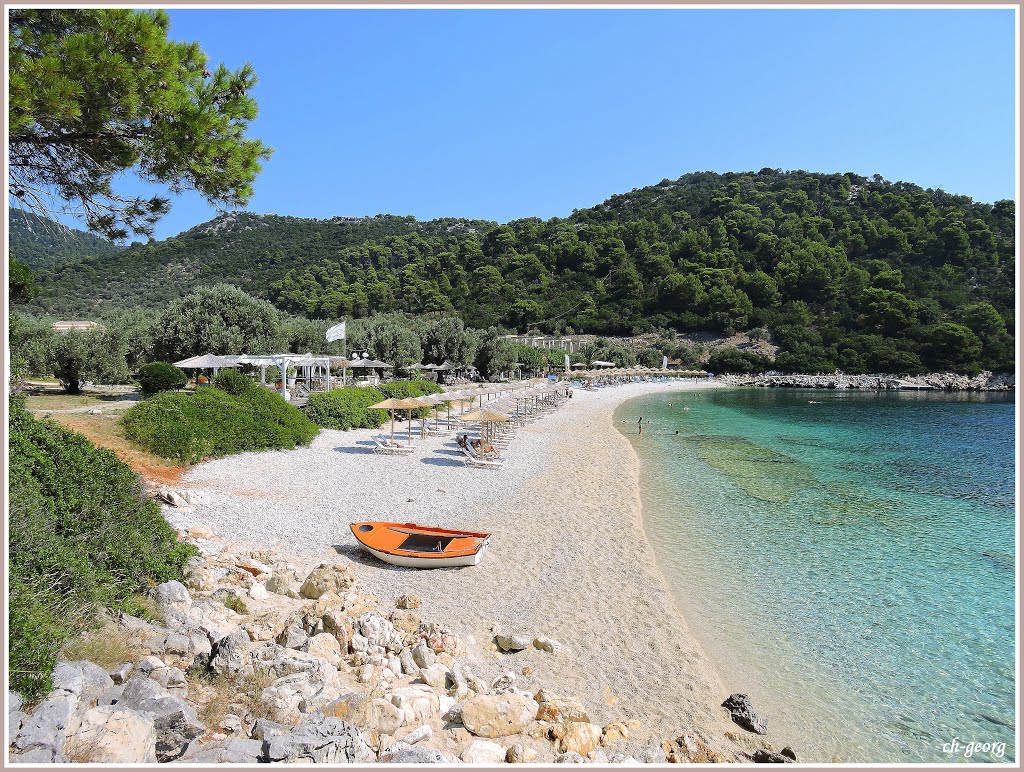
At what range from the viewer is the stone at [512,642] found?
5852 mm

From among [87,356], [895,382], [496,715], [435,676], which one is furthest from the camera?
[895,382]

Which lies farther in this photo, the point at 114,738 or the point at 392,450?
the point at 392,450

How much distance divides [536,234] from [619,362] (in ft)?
172

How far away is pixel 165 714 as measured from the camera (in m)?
3.38

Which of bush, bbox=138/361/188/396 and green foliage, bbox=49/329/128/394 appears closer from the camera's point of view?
bush, bbox=138/361/188/396

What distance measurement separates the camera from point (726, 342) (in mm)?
93188

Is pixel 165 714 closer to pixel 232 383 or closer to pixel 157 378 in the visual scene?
pixel 232 383

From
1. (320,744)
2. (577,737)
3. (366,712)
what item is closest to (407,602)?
(366,712)

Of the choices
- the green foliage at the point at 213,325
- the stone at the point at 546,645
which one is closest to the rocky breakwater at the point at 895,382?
the green foliage at the point at 213,325

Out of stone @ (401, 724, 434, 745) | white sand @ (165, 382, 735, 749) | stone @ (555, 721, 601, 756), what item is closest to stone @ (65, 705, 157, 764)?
stone @ (401, 724, 434, 745)

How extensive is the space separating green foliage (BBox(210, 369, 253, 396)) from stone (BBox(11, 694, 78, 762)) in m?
15.1

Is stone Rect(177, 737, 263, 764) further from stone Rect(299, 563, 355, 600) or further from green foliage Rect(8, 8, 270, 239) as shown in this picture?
green foliage Rect(8, 8, 270, 239)

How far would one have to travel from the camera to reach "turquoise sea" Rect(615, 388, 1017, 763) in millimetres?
5492

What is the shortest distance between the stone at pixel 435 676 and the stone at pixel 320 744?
112cm
